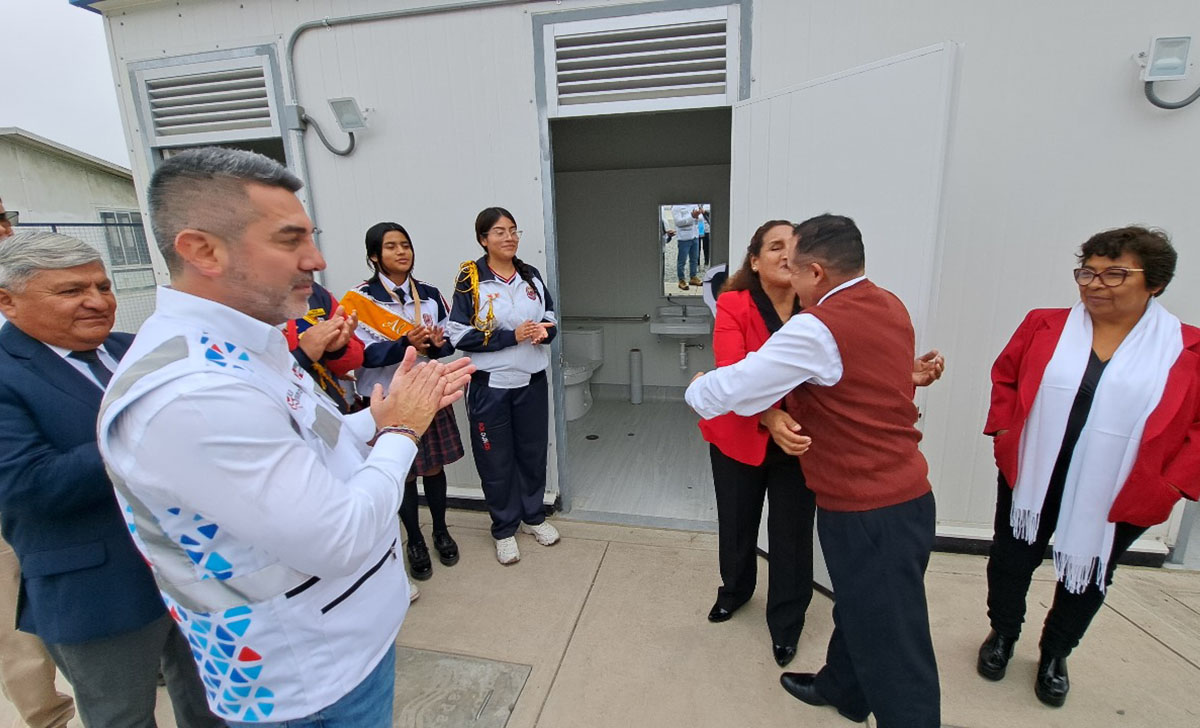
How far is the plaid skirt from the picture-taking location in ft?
8.30

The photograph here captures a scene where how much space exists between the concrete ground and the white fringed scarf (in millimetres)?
508

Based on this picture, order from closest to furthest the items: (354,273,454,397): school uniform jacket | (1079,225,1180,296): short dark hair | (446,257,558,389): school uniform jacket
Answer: (1079,225,1180,296): short dark hair, (354,273,454,397): school uniform jacket, (446,257,558,389): school uniform jacket

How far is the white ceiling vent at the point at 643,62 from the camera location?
2.43 meters

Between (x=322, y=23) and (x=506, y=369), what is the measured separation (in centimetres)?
203

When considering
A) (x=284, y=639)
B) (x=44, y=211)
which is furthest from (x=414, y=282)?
(x=44, y=211)

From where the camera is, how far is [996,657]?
1938mm

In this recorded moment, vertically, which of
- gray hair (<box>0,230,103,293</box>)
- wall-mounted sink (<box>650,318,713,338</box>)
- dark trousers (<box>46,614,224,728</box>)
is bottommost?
dark trousers (<box>46,614,224,728</box>)

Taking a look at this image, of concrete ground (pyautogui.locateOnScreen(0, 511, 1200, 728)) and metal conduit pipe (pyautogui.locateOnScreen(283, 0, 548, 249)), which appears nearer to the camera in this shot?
A: concrete ground (pyautogui.locateOnScreen(0, 511, 1200, 728))

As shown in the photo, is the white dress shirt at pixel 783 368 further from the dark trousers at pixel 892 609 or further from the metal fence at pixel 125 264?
the metal fence at pixel 125 264

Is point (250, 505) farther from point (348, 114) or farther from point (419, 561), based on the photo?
point (348, 114)

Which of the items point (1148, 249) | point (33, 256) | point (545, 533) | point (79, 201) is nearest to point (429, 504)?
point (545, 533)

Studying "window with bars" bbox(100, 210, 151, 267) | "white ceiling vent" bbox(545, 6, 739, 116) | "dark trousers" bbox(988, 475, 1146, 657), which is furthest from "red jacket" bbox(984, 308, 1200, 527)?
"window with bars" bbox(100, 210, 151, 267)

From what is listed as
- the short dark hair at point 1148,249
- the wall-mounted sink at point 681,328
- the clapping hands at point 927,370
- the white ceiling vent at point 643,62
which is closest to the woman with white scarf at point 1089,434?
the short dark hair at point 1148,249

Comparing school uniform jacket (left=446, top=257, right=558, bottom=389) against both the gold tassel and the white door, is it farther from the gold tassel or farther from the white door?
the white door
